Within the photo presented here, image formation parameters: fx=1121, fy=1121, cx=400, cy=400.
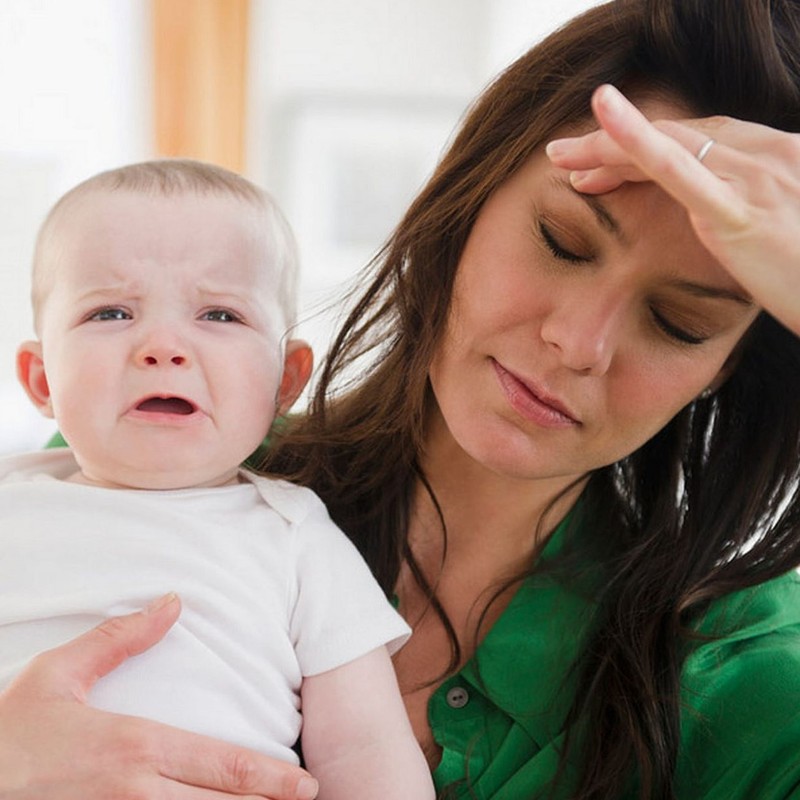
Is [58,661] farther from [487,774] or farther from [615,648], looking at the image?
[615,648]

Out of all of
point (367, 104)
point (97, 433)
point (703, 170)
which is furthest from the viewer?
point (367, 104)

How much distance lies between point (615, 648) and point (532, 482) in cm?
26

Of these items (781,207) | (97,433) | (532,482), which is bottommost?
(532,482)

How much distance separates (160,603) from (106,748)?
0.48ft

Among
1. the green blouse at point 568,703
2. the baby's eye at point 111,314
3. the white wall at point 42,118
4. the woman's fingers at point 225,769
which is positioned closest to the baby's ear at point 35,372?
the baby's eye at point 111,314

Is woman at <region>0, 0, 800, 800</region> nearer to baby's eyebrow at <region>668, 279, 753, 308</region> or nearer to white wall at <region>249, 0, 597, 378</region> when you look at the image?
baby's eyebrow at <region>668, 279, 753, 308</region>

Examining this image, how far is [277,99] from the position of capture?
5.38 metres

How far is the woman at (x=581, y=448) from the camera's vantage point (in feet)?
3.62

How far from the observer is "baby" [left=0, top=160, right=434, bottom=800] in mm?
1165

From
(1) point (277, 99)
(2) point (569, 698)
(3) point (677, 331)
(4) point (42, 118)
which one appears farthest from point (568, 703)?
(1) point (277, 99)

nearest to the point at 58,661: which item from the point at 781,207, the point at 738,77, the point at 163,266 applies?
the point at 163,266

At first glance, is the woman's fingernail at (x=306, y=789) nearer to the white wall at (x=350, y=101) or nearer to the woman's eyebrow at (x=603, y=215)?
the woman's eyebrow at (x=603, y=215)

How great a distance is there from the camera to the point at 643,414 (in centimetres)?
134

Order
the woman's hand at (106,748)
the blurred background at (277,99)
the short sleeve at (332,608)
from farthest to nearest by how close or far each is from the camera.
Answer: the blurred background at (277,99) < the short sleeve at (332,608) < the woman's hand at (106,748)
